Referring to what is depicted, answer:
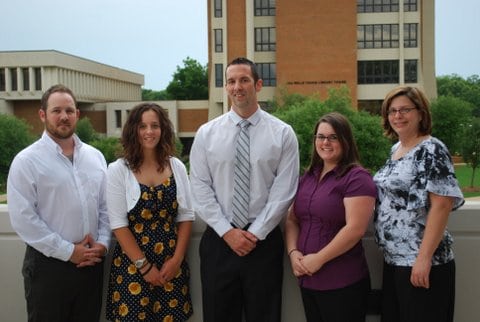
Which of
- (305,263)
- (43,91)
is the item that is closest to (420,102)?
(305,263)

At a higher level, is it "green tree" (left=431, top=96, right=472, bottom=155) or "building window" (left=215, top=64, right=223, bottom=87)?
"building window" (left=215, top=64, right=223, bottom=87)

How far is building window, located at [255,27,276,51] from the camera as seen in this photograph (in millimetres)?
52938

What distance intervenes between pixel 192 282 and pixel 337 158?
151 centimetres

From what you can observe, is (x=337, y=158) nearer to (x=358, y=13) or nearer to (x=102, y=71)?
(x=358, y=13)

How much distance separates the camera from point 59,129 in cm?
372

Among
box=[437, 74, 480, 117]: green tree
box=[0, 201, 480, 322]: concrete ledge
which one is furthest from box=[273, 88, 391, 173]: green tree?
box=[437, 74, 480, 117]: green tree

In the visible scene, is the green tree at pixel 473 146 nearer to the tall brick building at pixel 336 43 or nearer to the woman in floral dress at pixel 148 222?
the tall brick building at pixel 336 43

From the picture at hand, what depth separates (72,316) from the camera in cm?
379

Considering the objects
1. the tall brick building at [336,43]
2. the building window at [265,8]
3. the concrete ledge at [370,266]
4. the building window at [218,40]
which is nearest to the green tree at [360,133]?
the tall brick building at [336,43]

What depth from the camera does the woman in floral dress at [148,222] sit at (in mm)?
3602

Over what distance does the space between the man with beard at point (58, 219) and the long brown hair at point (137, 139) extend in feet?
1.23

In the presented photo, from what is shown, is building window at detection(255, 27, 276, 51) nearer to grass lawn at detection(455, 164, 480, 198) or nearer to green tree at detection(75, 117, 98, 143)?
green tree at detection(75, 117, 98, 143)

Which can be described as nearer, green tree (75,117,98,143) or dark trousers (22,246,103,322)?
dark trousers (22,246,103,322)

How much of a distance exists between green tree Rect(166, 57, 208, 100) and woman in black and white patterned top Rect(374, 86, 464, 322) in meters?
71.7
